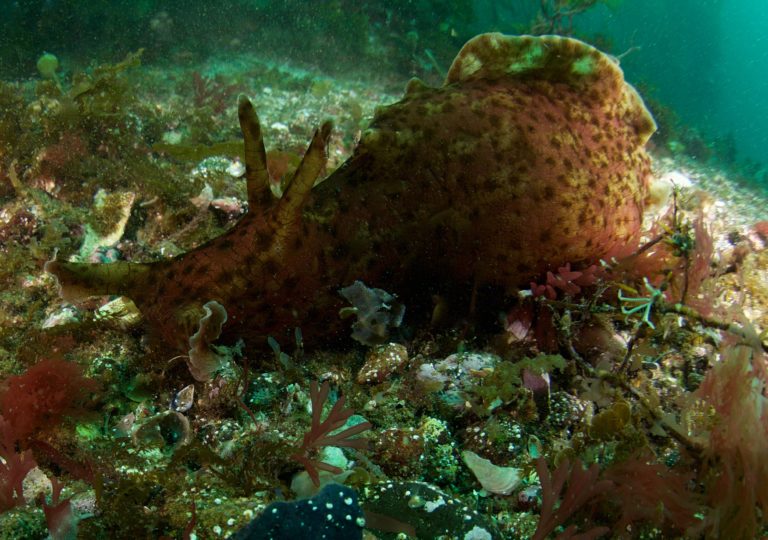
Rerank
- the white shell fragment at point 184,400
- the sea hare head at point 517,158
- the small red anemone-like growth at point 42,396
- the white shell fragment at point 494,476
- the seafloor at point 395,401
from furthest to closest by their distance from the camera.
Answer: the sea hare head at point 517,158
the white shell fragment at point 184,400
the small red anemone-like growth at point 42,396
the white shell fragment at point 494,476
the seafloor at point 395,401

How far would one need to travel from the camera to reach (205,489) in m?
1.95

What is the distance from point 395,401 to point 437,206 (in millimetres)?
1194

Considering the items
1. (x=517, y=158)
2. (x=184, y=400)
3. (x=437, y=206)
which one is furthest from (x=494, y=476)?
(x=517, y=158)

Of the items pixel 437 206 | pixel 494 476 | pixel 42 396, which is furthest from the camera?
pixel 437 206

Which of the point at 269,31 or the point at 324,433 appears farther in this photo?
the point at 269,31

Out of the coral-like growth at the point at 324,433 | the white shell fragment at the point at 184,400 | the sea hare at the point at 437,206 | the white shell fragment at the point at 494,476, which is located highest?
the sea hare at the point at 437,206

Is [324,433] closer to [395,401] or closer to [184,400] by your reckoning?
[395,401]

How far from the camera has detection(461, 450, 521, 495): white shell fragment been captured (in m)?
2.14

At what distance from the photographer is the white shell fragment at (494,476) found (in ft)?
7.04

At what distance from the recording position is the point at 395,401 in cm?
262

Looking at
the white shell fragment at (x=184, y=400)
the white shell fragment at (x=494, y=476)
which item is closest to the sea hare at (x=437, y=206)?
the white shell fragment at (x=184, y=400)

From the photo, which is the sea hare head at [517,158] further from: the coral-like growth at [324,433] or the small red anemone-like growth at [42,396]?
the small red anemone-like growth at [42,396]

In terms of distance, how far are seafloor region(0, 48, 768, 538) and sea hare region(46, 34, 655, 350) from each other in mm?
274

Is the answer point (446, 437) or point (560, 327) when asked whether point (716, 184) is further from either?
point (446, 437)
